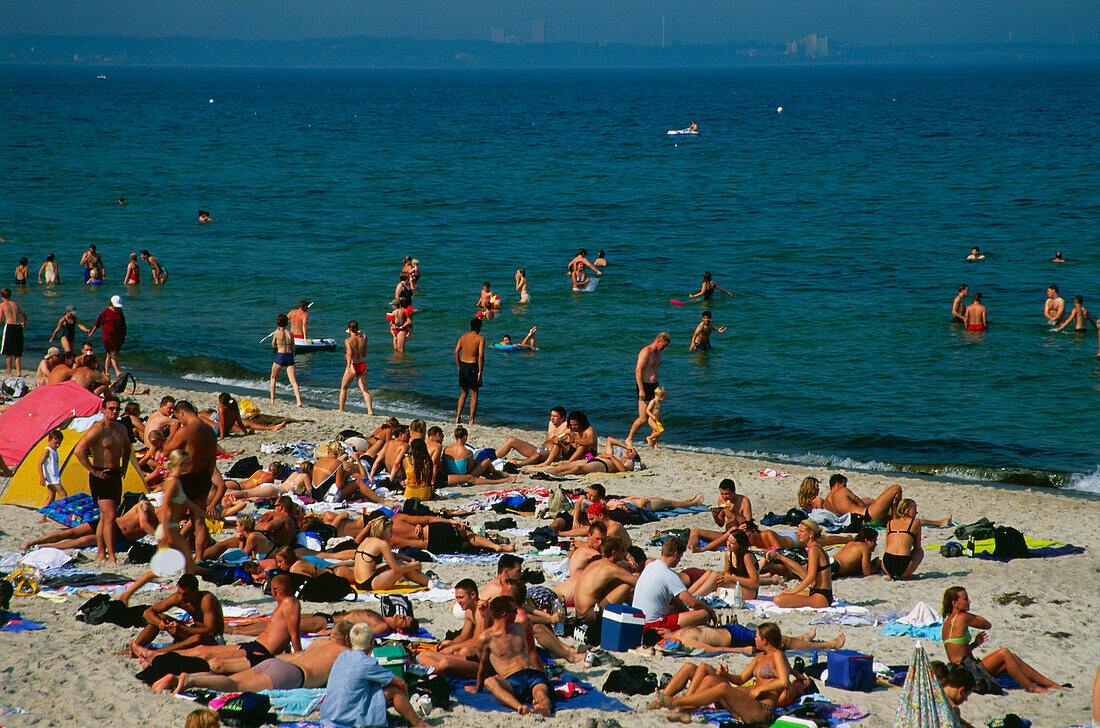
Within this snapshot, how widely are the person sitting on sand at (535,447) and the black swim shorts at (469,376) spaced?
2.13 meters

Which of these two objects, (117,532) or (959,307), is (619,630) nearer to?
(117,532)

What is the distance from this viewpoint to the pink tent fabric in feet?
37.0

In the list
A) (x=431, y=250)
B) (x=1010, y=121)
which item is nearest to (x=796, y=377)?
(x=431, y=250)

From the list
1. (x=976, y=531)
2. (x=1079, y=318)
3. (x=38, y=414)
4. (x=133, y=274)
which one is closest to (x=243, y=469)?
(x=38, y=414)

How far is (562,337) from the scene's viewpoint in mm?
22422

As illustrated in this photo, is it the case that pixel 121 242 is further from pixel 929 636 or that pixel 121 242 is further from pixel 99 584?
pixel 929 636

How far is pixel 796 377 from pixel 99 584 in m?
13.9

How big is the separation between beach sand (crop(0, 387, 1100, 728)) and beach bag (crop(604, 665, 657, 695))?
89 mm

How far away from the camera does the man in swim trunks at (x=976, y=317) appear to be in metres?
21.8

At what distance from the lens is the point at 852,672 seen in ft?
23.8

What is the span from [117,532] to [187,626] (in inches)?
97.3

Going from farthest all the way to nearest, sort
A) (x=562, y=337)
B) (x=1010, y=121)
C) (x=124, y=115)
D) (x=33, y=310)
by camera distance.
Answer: (x=124, y=115)
(x=1010, y=121)
(x=33, y=310)
(x=562, y=337)

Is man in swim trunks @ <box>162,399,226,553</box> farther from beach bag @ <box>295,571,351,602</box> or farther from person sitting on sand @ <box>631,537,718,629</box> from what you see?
person sitting on sand @ <box>631,537,718,629</box>

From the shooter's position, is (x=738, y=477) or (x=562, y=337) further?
(x=562, y=337)
